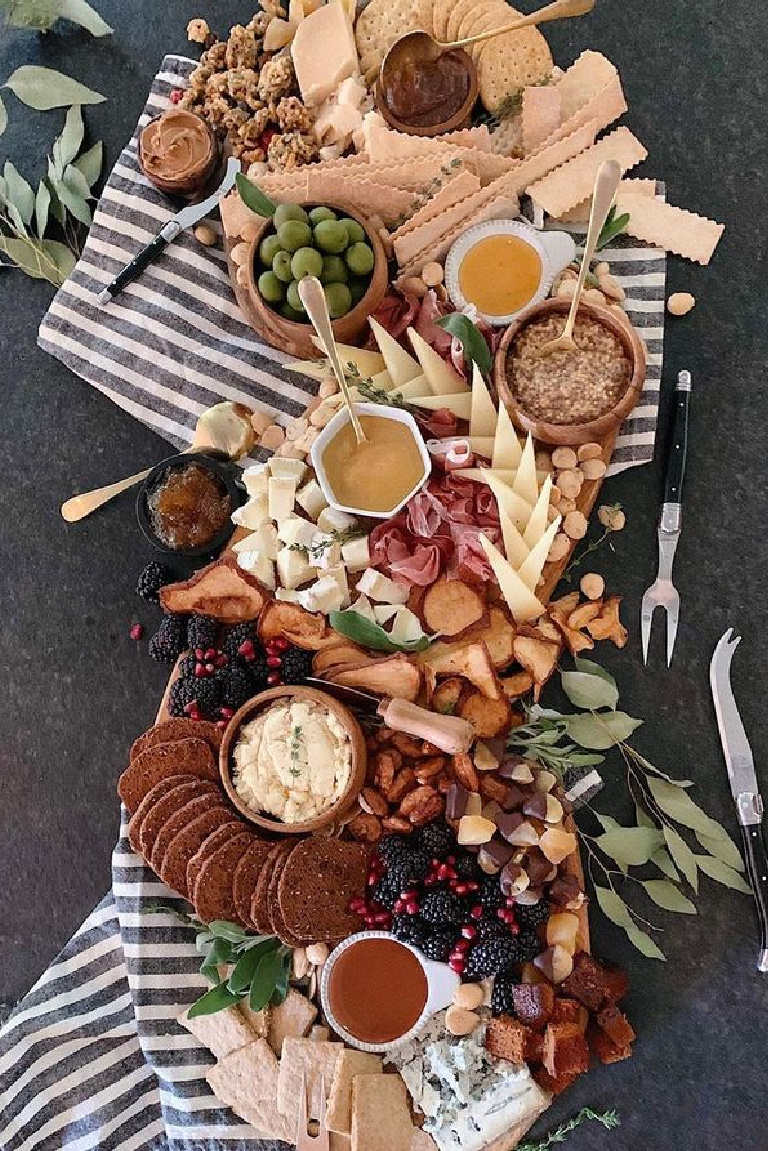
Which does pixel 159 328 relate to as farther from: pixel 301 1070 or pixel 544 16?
pixel 301 1070

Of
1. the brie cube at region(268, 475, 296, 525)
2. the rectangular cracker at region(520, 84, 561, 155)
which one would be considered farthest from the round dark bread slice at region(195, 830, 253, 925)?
the rectangular cracker at region(520, 84, 561, 155)

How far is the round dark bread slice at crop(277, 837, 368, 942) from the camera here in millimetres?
1636

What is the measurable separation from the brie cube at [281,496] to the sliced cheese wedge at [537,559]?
0.41 m

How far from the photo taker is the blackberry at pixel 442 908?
1.60 m

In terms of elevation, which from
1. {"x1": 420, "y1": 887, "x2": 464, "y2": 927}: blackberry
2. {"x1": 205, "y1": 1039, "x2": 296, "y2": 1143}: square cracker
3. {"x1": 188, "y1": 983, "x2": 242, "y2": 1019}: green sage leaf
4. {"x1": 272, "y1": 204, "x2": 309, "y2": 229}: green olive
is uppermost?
{"x1": 272, "y1": 204, "x2": 309, "y2": 229}: green olive

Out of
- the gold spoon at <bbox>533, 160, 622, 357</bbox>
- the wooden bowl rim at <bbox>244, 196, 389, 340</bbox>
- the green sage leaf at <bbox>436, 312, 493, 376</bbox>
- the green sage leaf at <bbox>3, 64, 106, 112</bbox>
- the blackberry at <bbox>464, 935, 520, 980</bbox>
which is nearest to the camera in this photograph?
the gold spoon at <bbox>533, 160, 622, 357</bbox>

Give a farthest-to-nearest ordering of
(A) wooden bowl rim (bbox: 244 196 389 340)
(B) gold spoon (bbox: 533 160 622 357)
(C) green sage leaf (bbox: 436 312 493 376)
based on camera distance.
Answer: (A) wooden bowl rim (bbox: 244 196 389 340)
(C) green sage leaf (bbox: 436 312 493 376)
(B) gold spoon (bbox: 533 160 622 357)

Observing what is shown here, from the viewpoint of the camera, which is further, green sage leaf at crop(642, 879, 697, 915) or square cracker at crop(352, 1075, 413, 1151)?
green sage leaf at crop(642, 879, 697, 915)

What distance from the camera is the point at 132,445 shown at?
2104mm

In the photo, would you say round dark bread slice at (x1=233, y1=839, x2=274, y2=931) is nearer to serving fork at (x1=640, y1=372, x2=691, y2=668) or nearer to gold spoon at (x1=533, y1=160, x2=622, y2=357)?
serving fork at (x1=640, y1=372, x2=691, y2=668)

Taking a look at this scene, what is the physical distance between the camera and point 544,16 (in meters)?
1.78

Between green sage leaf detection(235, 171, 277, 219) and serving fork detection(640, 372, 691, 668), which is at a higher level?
green sage leaf detection(235, 171, 277, 219)

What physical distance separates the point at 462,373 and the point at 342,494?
0.30m

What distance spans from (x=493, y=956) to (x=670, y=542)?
0.78 meters
